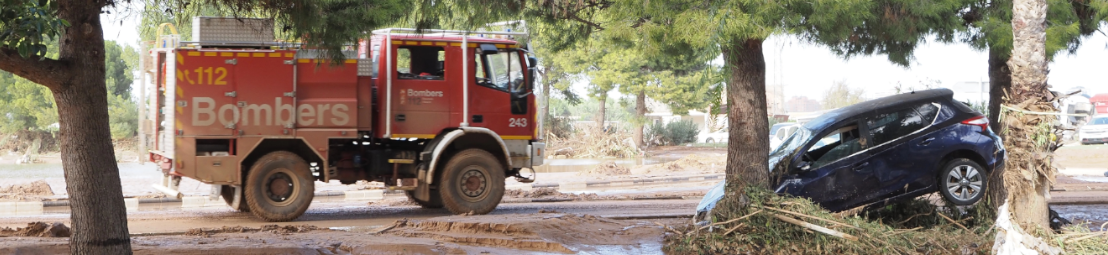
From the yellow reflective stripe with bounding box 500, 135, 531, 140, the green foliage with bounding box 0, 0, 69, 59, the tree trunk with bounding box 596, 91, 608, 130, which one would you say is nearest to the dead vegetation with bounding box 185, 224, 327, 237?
the yellow reflective stripe with bounding box 500, 135, 531, 140

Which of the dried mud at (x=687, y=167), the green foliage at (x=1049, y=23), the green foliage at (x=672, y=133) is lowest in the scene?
the dried mud at (x=687, y=167)

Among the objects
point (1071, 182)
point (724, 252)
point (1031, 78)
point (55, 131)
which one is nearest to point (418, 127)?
point (724, 252)

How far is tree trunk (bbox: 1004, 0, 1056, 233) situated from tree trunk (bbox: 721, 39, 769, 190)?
2797 mm

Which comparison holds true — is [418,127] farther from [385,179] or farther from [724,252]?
[724,252]

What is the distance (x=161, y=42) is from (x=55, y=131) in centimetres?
2632

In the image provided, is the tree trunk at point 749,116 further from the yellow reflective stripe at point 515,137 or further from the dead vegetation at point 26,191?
the dead vegetation at point 26,191

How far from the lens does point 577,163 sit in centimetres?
2827

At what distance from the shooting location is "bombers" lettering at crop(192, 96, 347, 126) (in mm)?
11234

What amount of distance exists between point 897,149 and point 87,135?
827 centimetres

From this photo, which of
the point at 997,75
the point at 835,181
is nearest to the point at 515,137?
the point at 835,181

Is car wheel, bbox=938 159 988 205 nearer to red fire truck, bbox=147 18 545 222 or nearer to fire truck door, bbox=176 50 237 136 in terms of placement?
red fire truck, bbox=147 18 545 222

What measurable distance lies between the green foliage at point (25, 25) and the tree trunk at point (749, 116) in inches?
252

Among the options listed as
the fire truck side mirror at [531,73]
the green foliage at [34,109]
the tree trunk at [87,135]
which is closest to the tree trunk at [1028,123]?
the tree trunk at [87,135]

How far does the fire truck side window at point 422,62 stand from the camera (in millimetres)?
12172
